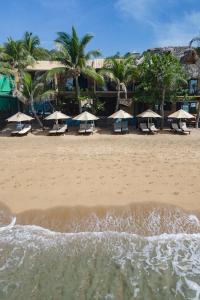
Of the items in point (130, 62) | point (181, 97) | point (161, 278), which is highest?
point (130, 62)

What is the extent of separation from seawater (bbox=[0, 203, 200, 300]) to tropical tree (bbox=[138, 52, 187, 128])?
1603 cm

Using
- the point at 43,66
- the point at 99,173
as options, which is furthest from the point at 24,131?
the point at 99,173

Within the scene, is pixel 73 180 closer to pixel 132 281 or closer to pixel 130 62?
pixel 132 281

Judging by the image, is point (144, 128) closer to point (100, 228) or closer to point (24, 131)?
point (24, 131)

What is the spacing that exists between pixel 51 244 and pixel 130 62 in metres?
20.5

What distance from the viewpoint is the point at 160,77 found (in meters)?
23.0

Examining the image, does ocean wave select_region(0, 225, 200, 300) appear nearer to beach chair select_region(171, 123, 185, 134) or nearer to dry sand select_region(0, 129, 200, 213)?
dry sand select_region(0, 129, 200, 213)

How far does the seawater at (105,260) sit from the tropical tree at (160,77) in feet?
52.6

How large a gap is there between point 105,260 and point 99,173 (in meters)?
5.68

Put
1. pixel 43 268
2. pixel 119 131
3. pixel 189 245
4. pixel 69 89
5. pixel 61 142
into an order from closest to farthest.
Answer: pixel 43 268 → pixel 189 245 → pixel 61 142 → pixel 119 131 → pixel 69 89

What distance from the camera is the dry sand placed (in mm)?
9961

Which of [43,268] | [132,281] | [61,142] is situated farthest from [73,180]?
[61,142]

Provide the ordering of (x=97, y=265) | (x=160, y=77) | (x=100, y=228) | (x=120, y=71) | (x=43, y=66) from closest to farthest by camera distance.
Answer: (x=97, y=265) → (x=100, y=228) → (x=160, y=77) → (x=120, y=71) → (x=43, y=66)

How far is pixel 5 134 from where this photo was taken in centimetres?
2344
